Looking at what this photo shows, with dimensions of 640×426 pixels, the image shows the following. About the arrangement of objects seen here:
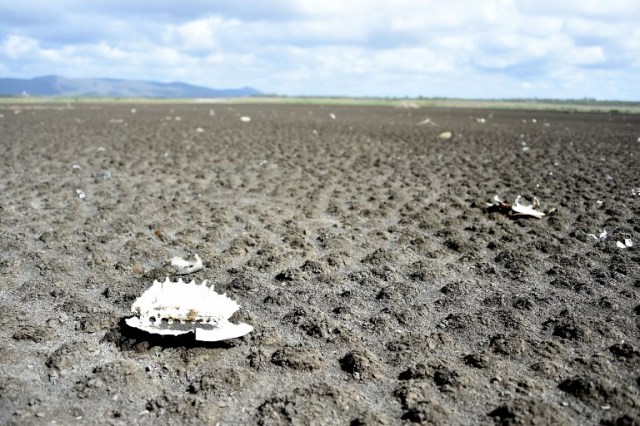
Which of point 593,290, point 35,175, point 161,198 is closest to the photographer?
point 593,290

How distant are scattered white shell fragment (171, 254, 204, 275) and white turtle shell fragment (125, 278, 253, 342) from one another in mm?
986

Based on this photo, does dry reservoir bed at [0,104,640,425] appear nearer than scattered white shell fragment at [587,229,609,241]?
Yes

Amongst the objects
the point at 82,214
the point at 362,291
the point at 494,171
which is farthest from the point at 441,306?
the point at 494,171

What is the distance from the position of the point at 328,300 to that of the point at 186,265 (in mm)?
1388

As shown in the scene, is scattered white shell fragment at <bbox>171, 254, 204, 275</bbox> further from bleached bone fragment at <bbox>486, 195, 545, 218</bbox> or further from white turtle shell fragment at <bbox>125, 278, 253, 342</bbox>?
bleached bone fragment at <bbox>486, 195, 545, 218</bbox>

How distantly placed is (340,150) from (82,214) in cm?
853

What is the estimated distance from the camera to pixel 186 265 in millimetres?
4840

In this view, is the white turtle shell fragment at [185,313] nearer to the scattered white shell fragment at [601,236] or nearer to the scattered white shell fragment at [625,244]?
the scattered white shell fragment at [625,244]

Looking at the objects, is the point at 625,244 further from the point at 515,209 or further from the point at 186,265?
the point at 186,265

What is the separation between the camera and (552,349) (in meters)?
3.40

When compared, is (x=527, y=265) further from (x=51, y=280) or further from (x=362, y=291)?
(x=51, y=280)

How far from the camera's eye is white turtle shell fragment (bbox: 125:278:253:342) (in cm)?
343

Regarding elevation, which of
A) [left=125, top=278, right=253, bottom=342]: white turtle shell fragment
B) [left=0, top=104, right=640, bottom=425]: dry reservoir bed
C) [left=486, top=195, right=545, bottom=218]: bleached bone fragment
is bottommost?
[left=0, top=104, right=640, bottom=425]: dry reservoir bed

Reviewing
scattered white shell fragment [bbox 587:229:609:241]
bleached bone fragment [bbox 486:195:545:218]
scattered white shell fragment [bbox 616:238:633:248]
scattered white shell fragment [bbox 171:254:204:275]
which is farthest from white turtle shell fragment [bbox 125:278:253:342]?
bleached bone fragment [bbox 486:195:545:218]
